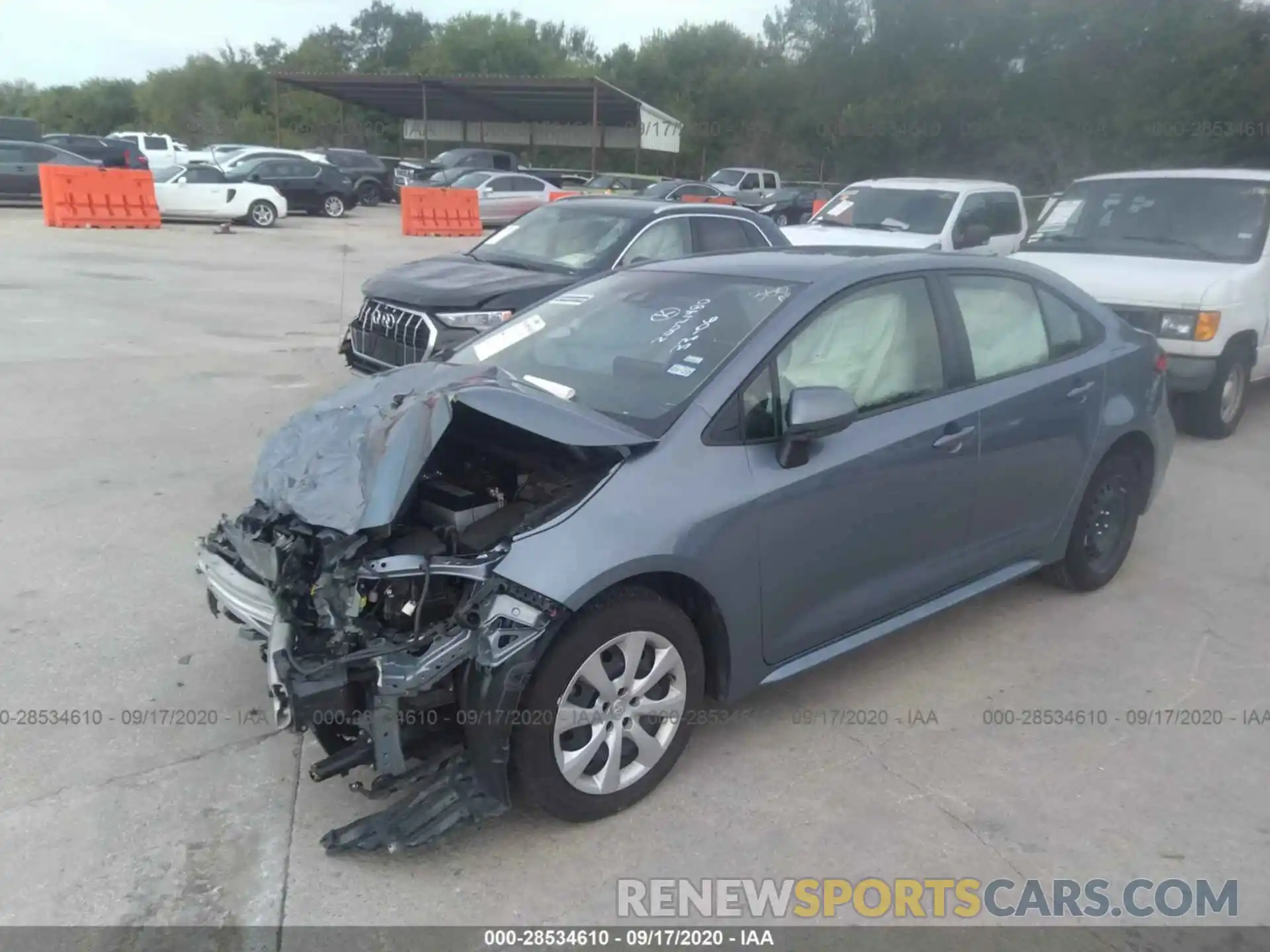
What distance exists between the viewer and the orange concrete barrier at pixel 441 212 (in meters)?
25.0

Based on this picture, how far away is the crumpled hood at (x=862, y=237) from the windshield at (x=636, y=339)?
6.92m

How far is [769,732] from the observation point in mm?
4094

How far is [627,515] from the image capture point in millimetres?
3361

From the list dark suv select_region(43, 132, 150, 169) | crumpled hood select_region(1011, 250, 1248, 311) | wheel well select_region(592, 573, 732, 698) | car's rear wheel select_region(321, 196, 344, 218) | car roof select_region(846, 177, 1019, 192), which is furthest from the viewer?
dark suv select_region(43, 132, 150, 169)

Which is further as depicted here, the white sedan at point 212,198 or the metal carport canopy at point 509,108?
the metal carport canopy at point 509,108

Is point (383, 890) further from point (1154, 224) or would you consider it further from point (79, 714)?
point (1154, 224)

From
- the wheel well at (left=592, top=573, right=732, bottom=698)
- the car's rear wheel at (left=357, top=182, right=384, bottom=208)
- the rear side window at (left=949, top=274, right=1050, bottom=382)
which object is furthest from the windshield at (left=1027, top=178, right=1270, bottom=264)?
the car's rear wheel at (left=357, top=182, right=384, bottom=208)

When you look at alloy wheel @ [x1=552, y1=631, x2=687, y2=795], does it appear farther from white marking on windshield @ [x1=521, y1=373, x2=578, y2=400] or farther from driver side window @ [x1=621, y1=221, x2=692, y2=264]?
driver side window @ [x1=621, y1=221, x2=692, y2=264]

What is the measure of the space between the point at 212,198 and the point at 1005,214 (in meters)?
18.1

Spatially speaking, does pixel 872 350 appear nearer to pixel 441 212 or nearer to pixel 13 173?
pixel 441 212

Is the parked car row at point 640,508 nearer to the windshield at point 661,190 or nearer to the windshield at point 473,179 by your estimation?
the windshield at point 661,190

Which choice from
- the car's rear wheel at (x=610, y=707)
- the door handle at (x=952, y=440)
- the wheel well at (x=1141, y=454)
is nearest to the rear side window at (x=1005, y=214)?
the wheel well at (x=1141, y=454)

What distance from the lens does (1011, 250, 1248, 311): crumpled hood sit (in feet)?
26.1

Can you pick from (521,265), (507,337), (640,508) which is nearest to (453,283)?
(521,265)
